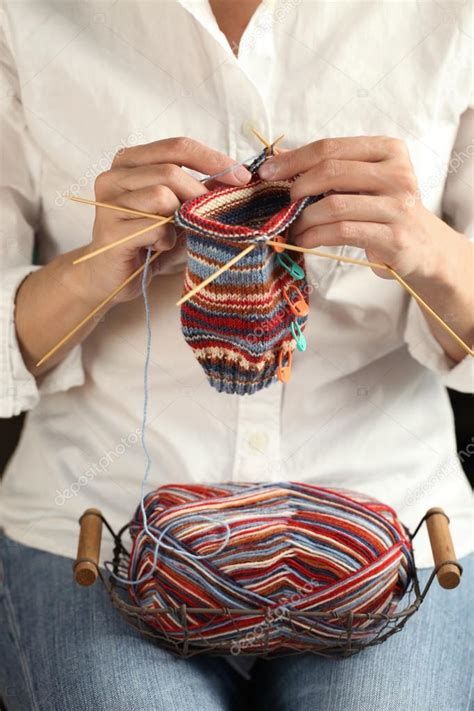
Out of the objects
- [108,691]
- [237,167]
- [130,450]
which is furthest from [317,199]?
[108,691]

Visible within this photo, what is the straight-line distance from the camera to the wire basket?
31.5 inches

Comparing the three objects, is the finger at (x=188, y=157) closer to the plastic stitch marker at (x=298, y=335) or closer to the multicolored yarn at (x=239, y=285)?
the multicolored yarn at (x=239, y=285)

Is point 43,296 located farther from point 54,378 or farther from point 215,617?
point 215,617

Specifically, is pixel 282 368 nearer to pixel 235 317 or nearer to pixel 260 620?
pixel 235 317

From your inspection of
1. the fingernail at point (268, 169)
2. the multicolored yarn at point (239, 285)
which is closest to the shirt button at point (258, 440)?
the multicolored yarn at point (239, 285)

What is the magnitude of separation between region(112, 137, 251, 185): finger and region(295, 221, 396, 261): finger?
0.34 ft

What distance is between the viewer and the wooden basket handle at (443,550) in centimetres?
82

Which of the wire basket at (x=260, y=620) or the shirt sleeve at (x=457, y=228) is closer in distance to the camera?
the wire basket at (x=260, y=620)

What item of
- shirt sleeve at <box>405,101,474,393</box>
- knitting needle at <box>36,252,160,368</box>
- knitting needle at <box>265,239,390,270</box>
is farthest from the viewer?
shirt sleeve at <box>405,101,474,393</box>

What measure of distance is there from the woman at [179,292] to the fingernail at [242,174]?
1cm

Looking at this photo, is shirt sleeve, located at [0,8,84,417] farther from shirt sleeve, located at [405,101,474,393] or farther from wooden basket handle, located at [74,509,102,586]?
shirt sleeve, located at [405,101,474,393]

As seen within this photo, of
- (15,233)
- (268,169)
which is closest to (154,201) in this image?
(268,169)

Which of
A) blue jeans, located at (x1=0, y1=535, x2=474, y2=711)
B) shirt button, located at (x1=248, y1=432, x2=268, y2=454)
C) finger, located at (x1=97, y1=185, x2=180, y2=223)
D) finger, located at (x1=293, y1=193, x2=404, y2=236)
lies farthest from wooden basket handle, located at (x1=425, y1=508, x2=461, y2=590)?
finger, located at (x1=97, y1=185, x2=180, y2=223)

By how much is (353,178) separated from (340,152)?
29 mm
